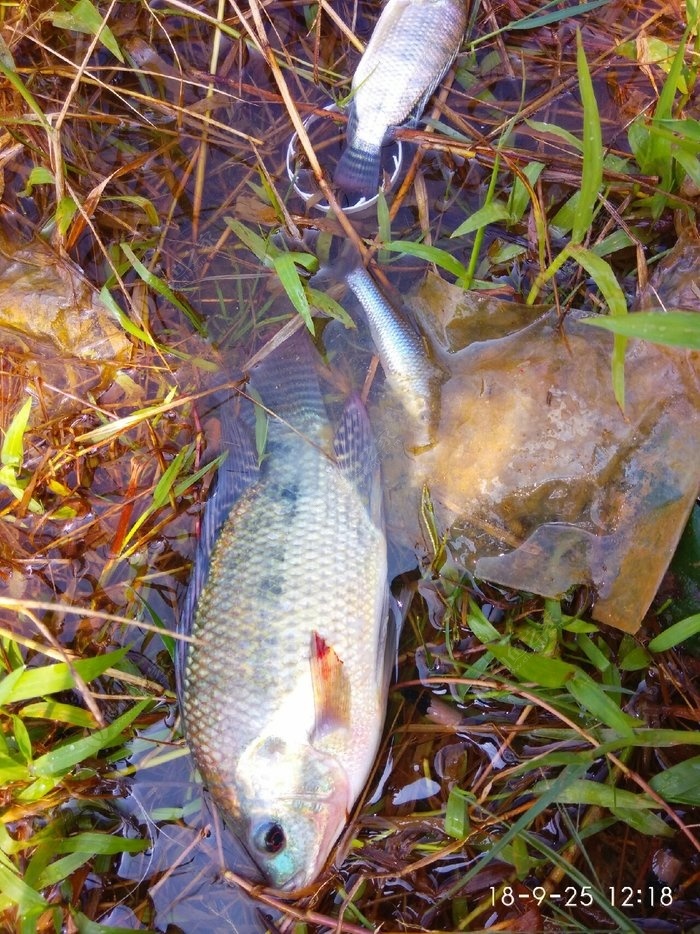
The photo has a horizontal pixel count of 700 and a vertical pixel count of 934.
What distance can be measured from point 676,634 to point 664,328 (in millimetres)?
1036

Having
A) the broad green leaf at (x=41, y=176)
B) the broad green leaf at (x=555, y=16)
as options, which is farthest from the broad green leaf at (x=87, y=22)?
the broad green leaf at (x=555, y=16)

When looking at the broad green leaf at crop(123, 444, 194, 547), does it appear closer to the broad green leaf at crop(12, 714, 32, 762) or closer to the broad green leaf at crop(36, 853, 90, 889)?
the broad green leaf at crop(12, 714, 32, 762)

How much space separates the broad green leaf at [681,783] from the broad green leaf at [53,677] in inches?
76.2

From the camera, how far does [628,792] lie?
2.16 metres

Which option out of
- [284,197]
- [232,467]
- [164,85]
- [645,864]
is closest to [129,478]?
[232,467]

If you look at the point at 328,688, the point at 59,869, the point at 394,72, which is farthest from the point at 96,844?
the point at 394,72

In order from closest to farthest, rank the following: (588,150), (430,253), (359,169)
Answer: (588,150) → (430,253) → (359,169)

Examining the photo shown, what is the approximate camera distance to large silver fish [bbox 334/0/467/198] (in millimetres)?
2305

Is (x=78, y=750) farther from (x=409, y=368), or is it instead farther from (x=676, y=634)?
(x=676, y=634)

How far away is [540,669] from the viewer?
2186 millimetres

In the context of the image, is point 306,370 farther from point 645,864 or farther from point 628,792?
point 645,864

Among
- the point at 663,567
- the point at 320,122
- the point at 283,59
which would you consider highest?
the point at 283,59

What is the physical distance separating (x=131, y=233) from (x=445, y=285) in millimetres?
1294

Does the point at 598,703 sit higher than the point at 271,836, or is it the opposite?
the point at 598,703
